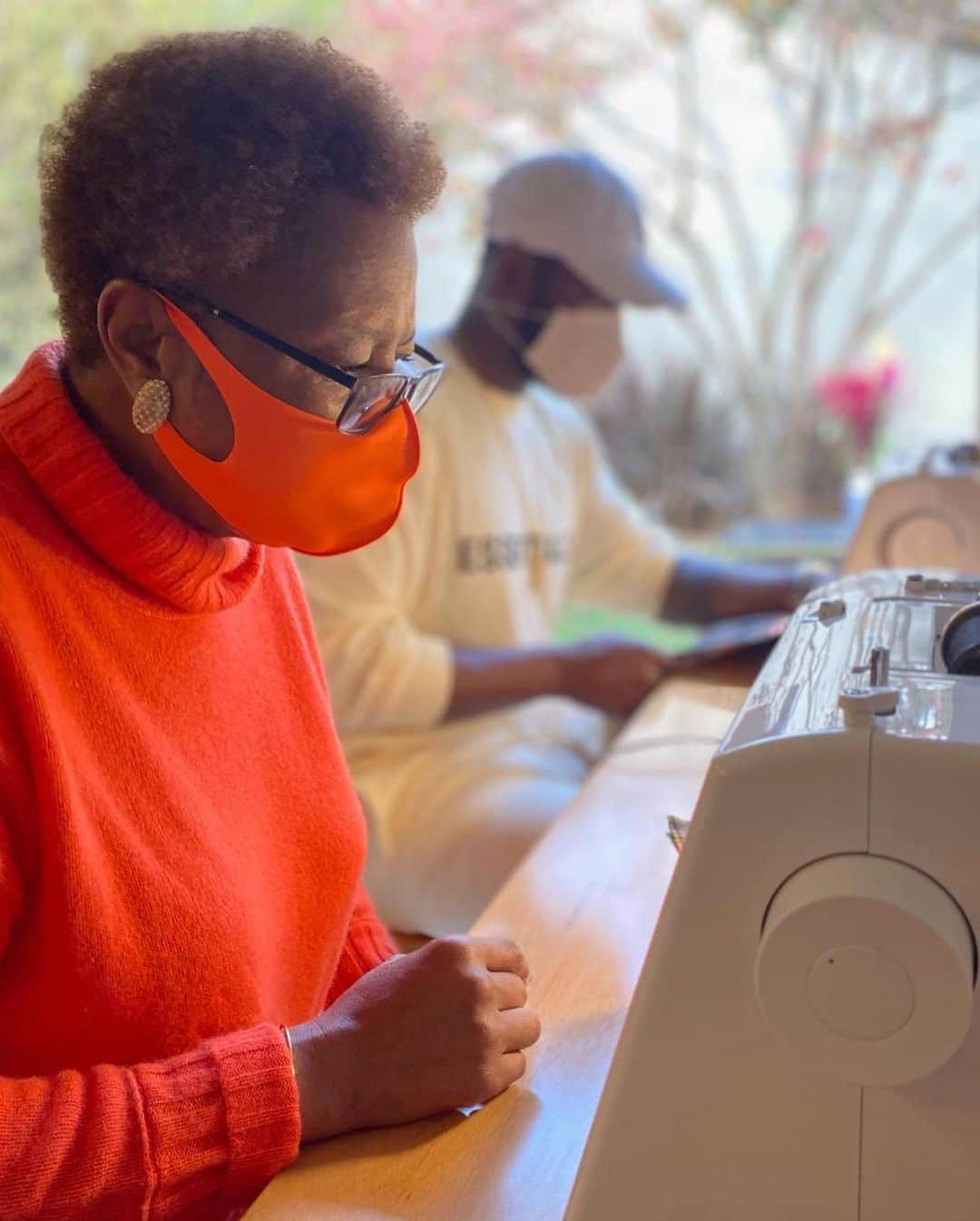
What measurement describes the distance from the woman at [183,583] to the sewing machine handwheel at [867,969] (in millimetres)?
247

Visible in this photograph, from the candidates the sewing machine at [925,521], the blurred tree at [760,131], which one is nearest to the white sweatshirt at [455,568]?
the sewing machine at [925,521]

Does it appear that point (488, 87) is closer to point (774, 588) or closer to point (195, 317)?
point (774, 588)

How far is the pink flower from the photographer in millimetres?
3219

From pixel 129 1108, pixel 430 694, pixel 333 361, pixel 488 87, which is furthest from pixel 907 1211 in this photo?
pixel 488 87

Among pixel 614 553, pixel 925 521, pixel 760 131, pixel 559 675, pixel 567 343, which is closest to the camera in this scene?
pixel 925 521

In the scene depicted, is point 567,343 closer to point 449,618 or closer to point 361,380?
point 449,618

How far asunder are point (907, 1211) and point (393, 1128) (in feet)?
0.97

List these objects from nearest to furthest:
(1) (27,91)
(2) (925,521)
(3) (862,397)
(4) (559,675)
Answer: (2) (925,521) → (4) (559,675) → (1) (27,91) → (3) (862,397)

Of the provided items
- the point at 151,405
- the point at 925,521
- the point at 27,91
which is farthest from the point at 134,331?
the point at 27,91

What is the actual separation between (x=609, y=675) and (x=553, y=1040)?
937 millimetres

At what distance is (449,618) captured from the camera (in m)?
1.85

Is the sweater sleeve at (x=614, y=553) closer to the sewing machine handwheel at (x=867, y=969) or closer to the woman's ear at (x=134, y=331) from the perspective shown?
the woman's ear at (x=134, y=331)

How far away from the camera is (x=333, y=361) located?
32.7 inches

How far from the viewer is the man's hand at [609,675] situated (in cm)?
179
